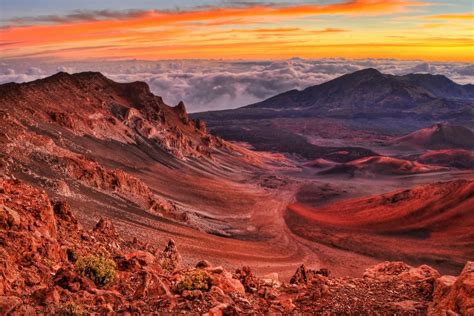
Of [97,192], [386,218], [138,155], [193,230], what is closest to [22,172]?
[97,192]

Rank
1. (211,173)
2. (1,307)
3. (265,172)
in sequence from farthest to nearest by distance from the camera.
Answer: (265,172) → (211,173) → (1,307)

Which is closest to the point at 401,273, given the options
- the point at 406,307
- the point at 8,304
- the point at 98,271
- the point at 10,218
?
the point at 406,307

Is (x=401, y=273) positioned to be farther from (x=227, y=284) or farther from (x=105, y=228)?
(x=105, y=228)

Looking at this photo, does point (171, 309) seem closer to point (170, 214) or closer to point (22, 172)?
point (22, 172)

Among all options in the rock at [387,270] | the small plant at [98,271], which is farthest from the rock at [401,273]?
the small plant at [98,271]

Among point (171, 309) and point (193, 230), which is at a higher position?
point (171, 309)

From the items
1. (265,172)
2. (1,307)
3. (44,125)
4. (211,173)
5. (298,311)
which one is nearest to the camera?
(1,307)
